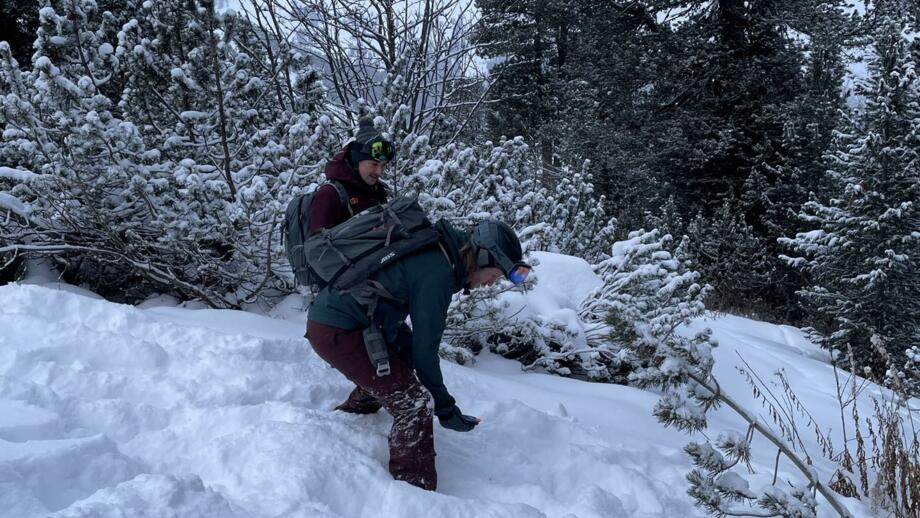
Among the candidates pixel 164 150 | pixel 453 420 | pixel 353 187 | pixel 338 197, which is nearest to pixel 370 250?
pixel 338 197

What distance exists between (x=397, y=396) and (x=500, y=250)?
747 millimetres

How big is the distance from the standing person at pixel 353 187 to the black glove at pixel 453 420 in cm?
39

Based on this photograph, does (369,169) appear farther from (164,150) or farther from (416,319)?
(164,150)

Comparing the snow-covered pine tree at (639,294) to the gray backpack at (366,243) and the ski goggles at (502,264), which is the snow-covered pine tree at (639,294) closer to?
the ski goggles at (502,264)

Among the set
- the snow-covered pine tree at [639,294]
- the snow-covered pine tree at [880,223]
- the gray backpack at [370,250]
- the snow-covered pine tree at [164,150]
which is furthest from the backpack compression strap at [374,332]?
the snow-covered pine tree at [880,223]

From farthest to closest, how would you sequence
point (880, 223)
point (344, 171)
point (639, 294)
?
1. point (880, 223)
2. point (639, 294)
3. point (344, 171)

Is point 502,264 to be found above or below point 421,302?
above

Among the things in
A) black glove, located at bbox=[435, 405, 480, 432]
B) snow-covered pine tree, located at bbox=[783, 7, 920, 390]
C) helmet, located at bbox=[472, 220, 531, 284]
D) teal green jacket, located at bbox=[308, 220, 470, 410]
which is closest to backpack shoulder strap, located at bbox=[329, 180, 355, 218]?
teal green jacket, located at bbox=[308, 220, 470, 410]

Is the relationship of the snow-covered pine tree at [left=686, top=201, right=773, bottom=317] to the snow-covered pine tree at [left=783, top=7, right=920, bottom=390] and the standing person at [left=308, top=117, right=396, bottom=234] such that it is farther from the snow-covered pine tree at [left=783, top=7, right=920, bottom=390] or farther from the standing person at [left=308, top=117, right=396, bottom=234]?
the standing person at [left=308, top=117, right=396, bottom=234]

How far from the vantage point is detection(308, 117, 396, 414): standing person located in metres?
2.99

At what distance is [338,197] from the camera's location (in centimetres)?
306

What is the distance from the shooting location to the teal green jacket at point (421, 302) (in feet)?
8.16

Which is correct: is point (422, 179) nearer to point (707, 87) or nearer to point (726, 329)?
point (726, 329)

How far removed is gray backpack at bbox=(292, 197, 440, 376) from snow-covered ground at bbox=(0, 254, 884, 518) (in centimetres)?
52
